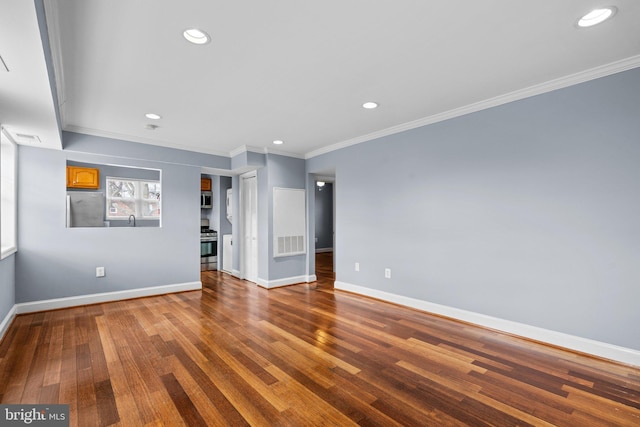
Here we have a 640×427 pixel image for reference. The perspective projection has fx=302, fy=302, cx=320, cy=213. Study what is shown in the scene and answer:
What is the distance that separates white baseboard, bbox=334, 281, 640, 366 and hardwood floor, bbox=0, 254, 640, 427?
10 cm

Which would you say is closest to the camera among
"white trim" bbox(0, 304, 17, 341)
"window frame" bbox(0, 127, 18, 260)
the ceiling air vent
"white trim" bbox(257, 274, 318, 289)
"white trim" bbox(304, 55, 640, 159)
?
"white trim" bbox(304, 55, 640, 159)

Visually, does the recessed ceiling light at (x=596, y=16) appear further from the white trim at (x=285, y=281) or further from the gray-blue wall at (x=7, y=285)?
the gray-blue wall at (x=7, y=285)

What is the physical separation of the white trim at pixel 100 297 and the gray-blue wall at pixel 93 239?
59 millimetres

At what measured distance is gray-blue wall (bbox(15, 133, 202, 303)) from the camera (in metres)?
3.74

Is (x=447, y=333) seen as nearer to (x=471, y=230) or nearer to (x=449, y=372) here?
(x=449, y=372)

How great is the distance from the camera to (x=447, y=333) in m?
3.06

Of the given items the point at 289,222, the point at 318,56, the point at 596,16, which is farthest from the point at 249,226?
the point at 596,16

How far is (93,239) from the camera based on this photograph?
4133 millimetres

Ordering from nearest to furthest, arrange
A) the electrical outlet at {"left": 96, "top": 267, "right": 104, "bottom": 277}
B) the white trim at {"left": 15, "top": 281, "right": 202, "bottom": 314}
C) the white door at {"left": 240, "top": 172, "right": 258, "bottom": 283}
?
the white trim at {"left": 15, "top": 281, "right": 202, "bottom": 314} < the electrical outlet at {"left": 96, "top": 267, "right": 104, "bottom": 277} < the white door at {"left": 240, "top": 172, "right": 258, "bottom": 283}

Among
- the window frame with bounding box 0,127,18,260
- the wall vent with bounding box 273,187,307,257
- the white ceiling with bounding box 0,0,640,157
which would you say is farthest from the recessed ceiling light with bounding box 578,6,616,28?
the window frame with bounding box 0,127,18,260

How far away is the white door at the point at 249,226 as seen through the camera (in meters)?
5.64

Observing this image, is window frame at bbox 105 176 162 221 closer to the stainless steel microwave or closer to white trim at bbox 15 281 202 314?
the stainless steel microwave

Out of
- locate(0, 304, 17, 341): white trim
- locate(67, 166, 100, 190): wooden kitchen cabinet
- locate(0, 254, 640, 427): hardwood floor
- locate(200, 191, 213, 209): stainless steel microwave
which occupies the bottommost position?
locate(0, 254, 640, 427): hardwood floor

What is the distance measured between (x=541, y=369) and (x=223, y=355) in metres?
2.56
